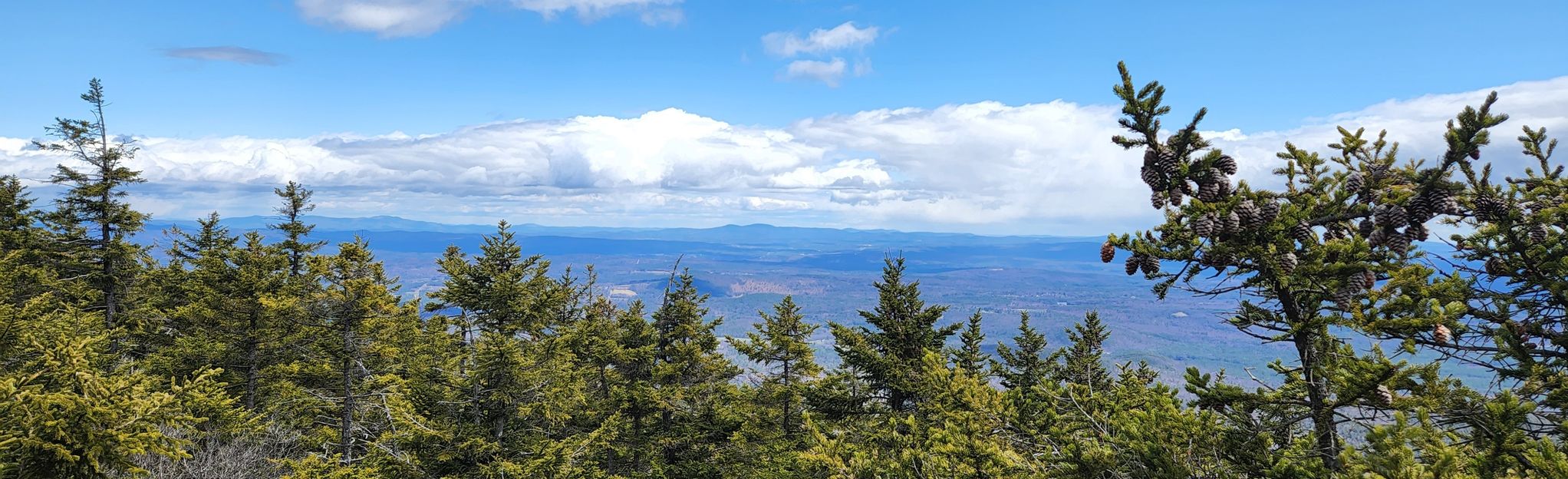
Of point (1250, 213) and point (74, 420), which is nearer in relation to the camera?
point (1250, 213)

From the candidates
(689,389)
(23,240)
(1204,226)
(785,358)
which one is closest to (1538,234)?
(1204,226)

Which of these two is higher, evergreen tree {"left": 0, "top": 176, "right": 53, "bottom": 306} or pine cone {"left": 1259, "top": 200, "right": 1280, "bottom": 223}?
pine cone {"left": 1259, "top": 200, "right": 1280, "bottom": 223}

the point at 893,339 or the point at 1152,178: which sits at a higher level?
the point at 1152,178

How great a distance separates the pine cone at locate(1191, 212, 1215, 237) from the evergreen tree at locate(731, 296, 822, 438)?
1650 cm

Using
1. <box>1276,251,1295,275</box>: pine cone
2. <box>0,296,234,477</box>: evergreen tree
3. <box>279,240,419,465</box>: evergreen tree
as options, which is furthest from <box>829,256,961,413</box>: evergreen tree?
<box>0,296,234,477</box>: evergreen tree

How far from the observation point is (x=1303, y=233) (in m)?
5.28

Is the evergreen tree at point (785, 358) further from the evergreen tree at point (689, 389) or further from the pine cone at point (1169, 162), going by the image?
the pine cone at point (1169, 162)

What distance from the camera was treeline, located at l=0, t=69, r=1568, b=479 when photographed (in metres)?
5.19

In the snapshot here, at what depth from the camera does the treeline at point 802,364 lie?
17.0ft

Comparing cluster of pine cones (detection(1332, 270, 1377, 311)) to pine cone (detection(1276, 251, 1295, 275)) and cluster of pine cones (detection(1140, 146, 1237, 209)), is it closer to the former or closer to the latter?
pine cone (detection(1276, 251, 1295, 275))

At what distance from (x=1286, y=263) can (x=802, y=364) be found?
1829 centimetres

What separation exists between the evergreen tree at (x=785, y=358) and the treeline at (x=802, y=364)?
0.45 ft

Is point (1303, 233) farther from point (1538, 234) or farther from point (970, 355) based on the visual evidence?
point (970, 355)


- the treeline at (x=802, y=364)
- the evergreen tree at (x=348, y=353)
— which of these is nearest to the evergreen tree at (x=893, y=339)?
the treeline at (x=802, y=364)
